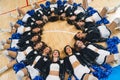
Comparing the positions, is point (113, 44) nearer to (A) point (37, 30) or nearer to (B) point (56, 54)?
(B) point (56, 54)

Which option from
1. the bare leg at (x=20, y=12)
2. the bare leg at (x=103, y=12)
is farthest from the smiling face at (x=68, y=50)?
the bare leg at (x=20, y=12)

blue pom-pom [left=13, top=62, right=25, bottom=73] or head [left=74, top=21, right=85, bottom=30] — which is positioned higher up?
head [left=74, top=21, right=85, bottom=30]

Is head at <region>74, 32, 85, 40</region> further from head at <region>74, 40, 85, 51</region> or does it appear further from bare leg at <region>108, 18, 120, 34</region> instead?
bare leg at <region>108, 18, 120, 34</region>

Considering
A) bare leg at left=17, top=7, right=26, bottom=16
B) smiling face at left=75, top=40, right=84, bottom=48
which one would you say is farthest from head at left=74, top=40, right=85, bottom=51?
bare leg at left=17, top=7, right=26, bottom=16

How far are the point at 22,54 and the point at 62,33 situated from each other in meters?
0.54

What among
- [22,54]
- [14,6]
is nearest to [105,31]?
[22,54]

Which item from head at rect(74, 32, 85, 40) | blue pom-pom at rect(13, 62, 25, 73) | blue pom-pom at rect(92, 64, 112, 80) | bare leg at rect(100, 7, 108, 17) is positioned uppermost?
bare leg at rect(100, 7, 108, 17)

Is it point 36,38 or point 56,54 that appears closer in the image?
point 56,54

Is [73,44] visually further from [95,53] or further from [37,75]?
[37,75]

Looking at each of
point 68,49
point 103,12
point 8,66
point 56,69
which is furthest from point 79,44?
point 8,66

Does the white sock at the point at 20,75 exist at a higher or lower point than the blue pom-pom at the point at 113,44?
lower

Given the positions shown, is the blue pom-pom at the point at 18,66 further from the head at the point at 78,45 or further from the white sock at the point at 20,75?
the head at the point at 78,45

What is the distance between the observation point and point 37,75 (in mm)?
1852

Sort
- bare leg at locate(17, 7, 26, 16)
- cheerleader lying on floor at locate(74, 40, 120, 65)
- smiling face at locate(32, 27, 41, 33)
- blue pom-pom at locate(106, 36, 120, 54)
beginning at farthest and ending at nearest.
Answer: bare leg at locate(17, 7, 26, 16), smiling face at locate(32, 27, 41, 33), blue pom-pom at locate(106, 36, 120, 54), cheerleader lying on floor at locate(74, 40, 120, 65)
